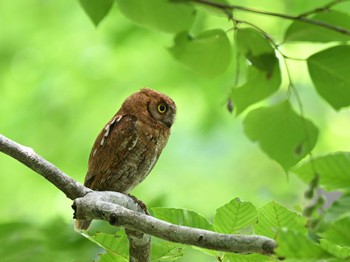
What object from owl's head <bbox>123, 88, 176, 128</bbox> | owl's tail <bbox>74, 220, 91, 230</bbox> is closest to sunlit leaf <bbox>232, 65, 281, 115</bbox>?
owl's tail <bbox>74, 220, 91, 230</bbox>

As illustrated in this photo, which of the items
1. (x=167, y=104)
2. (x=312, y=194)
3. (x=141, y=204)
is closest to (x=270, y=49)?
(x=312, y=194)

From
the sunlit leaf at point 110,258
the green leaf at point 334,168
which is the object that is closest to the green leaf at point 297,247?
the green leaf at point 334,168

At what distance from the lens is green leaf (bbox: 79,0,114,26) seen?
1.51 m

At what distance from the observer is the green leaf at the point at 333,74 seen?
1571 mm

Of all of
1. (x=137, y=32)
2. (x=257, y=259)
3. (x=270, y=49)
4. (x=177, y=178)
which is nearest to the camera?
(x=270, y=49)

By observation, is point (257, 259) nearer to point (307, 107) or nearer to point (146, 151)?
point (146, 151)

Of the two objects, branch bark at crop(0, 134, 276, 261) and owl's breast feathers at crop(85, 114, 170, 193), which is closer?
branch bark at crop(0, 134, 276, 261)

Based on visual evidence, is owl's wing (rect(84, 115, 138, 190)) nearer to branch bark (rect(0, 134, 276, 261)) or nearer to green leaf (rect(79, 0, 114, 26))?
branch bark (rect(0, 134, 276, 261))

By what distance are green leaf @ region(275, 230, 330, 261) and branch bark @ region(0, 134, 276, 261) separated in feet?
1.33

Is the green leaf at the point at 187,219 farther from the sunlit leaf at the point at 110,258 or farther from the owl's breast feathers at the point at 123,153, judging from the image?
the owl's breast feathers at the point at 123,153

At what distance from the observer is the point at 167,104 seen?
3.01 m

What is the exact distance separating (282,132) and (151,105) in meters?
1.34

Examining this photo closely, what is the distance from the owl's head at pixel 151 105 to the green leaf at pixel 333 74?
1457mm

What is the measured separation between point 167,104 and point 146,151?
0.81 feet
